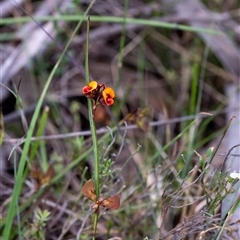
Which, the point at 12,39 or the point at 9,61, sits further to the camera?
the point at 12,39

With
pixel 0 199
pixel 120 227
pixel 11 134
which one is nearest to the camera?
pixel 120 227

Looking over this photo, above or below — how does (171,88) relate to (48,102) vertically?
below

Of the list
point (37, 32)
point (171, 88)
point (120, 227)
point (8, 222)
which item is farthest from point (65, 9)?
point (8, 222)

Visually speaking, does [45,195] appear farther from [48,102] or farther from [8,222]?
[48,102]

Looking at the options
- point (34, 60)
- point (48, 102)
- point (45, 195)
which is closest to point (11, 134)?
point (48, 102)

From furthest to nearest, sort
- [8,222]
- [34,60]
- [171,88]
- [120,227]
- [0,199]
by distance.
A: [171,88] → [34,60] → [0,199] → [120,227] → [8,222]

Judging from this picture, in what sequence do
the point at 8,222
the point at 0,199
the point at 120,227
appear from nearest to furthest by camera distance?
the point at 8,222 → the point at 120,227 → the point at 0,199

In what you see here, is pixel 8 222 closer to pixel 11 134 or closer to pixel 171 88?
pixel 11 134

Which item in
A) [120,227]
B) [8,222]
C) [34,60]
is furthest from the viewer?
[34,60]

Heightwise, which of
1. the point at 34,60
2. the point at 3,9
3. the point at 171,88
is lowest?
the point at 171,88
